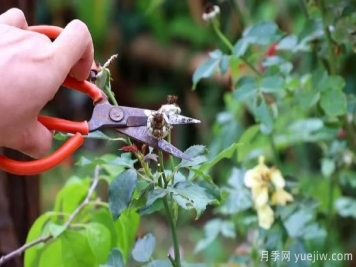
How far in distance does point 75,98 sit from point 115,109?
1.78m

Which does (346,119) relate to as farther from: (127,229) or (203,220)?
(203,220)

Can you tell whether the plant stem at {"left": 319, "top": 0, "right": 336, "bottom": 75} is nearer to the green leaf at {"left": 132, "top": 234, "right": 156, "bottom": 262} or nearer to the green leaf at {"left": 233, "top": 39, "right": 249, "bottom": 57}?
the green leaf at {"left": 233, "top": 39, "right": 249, "bottom": 57}

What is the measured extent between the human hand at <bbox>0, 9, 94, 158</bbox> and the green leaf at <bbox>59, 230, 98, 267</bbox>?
14 centimetres

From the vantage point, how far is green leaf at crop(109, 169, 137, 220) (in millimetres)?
607

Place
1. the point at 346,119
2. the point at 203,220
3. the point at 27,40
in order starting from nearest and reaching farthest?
the point at 27,40, the point at 346,119, the point at 203,220

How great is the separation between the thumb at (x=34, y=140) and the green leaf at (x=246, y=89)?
0.29 m

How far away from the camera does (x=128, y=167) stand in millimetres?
A: 636

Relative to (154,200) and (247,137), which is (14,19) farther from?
(247,137)

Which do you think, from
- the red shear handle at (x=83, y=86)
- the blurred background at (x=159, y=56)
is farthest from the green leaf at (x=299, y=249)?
the blurred background at (x=159, y=56)

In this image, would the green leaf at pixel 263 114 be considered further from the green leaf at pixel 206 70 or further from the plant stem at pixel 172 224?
the plant stem at pixel 172 224

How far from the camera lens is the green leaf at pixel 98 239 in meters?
0.70

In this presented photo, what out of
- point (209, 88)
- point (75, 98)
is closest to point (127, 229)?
point (209, 88)

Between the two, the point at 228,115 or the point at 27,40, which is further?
the point at 228,115


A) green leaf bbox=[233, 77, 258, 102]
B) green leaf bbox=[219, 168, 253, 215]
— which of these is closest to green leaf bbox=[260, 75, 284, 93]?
green leaf bbox=[233, 77, 258, 102]
